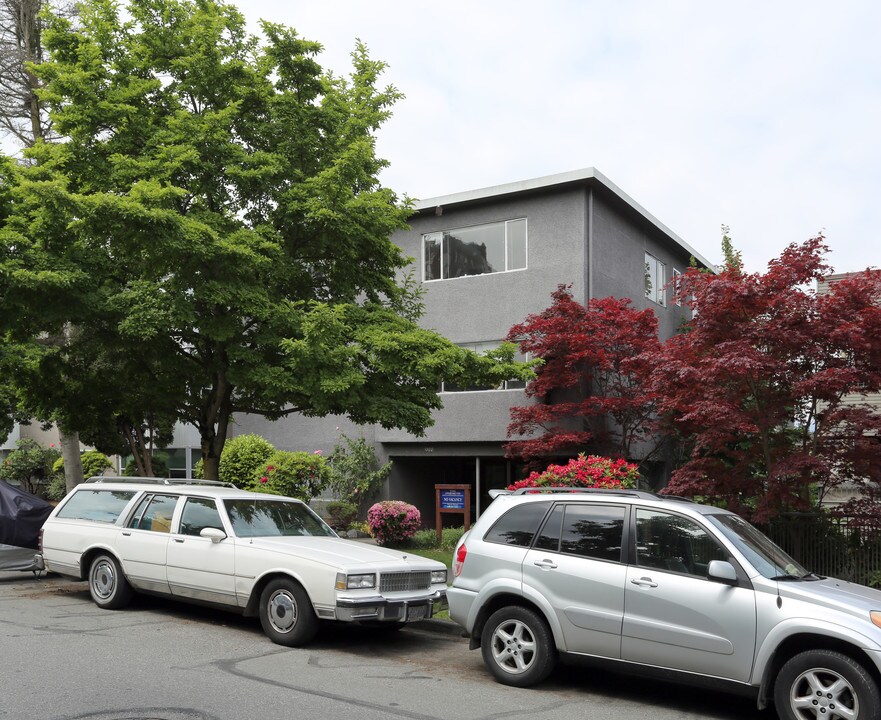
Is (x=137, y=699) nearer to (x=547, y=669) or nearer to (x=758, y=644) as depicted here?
(x=547, y=669)

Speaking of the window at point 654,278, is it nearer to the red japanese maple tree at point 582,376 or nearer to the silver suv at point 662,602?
the red japanese maple tree at point 582,376

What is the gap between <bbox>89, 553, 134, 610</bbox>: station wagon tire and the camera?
10.3 m

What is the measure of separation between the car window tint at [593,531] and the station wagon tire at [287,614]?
2.80 meters

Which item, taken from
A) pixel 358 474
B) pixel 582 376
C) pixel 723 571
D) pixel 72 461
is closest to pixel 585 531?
pixel 723 571

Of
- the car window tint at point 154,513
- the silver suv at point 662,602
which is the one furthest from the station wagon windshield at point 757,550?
the car window tint at point 154,513

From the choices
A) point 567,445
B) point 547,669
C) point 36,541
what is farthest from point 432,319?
point 547,669

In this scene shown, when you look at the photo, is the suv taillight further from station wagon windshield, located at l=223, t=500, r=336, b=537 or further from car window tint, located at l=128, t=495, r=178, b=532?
car window tint, located at l=128, t=495, r=178, b=532

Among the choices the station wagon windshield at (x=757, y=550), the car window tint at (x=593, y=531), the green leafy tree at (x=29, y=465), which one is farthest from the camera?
the green leafy tree at (x=29, y=465)

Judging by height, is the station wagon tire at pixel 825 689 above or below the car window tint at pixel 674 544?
below

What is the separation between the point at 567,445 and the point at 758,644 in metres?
12.1

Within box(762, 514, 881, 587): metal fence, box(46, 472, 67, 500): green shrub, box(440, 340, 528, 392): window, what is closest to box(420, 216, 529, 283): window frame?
box(440, 340, 528, 392): window

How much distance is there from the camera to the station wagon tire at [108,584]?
33.8 ft

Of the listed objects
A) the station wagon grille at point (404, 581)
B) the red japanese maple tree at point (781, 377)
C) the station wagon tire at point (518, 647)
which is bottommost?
the station wagon tire at point (518, 647)

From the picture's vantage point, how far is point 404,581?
353 inches
